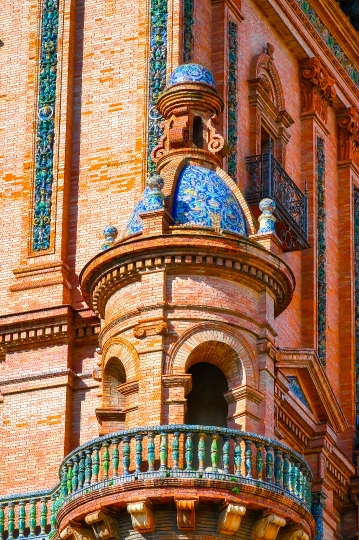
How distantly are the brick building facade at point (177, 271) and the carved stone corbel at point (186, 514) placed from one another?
0.02 metres

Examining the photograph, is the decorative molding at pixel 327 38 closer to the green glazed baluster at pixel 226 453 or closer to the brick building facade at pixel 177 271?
the brick building facade at pixel 177 271

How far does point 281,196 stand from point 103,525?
8317 mm

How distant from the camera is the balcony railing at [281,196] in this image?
31422 millimetres

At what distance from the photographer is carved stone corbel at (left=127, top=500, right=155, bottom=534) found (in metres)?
24.6

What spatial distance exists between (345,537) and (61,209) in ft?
21.7

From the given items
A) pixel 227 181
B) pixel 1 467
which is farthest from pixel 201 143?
pixel 1 467

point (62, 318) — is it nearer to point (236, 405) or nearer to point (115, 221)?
point (115, 221)

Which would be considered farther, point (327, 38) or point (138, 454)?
point (327, 38)

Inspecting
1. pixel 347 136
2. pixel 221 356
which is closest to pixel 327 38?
pixel 347 136

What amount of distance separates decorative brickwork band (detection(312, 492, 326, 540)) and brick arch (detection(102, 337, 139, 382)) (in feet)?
17.4

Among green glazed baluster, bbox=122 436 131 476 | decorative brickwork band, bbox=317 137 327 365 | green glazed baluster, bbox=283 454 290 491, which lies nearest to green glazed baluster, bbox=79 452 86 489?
green glazed baluster, bbox=122 436 131 476

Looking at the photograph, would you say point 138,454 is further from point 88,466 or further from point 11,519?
point 11,519

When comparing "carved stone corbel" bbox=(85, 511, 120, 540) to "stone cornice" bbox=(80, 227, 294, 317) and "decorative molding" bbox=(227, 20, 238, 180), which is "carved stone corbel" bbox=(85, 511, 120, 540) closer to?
"stone cornice" bbox=(80, 227, 294, 317)

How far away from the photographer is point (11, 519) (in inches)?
1063
